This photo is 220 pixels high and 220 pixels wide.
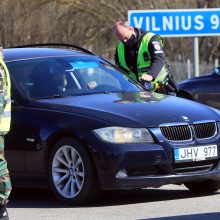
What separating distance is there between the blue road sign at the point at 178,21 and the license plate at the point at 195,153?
1236 centimetres

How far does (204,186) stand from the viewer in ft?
30.3

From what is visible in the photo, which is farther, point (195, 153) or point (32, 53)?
point (32, 53)

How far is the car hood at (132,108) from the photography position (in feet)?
27.2

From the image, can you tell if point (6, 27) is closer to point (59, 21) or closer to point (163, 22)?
point (59, 21)

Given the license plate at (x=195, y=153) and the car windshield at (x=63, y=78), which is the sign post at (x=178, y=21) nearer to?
the car windshield at (x=63, y=78)

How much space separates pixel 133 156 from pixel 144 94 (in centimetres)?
142

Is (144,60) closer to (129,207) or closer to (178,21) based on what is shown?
(129,207)

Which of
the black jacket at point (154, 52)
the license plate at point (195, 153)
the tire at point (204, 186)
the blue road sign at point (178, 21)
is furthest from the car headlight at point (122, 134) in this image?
the blue road sign at point (178, 21)

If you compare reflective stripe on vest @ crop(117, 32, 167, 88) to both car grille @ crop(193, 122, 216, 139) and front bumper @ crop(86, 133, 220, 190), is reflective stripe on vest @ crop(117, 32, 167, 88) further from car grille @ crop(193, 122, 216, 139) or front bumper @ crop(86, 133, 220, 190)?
front bumper @ crop(86, 133, 220, 190)

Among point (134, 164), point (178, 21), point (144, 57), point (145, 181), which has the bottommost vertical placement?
point (145, 181)

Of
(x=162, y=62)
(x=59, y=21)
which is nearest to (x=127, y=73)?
(x=162, y=62)

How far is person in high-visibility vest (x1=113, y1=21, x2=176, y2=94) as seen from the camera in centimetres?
1071

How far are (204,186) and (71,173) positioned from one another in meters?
1.56

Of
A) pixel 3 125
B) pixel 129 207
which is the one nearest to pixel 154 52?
pixel 129 207
